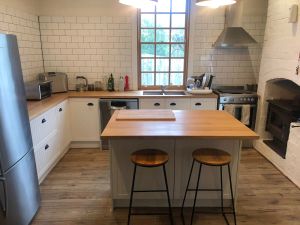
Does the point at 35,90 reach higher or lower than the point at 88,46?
lower

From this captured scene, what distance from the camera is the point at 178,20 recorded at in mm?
4262

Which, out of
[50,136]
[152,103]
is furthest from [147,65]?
[50,136]

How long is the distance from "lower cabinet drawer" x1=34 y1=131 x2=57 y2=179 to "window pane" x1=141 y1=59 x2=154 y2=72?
196cm

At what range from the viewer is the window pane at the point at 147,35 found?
4289 millimetres

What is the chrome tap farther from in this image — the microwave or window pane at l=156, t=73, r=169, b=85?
the microwave

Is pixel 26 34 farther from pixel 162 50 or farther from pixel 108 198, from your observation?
pixel 108 198

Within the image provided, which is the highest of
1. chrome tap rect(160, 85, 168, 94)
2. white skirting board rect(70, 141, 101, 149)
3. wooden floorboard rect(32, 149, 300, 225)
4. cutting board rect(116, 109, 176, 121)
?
chrome tap rect(160, 85, 168, 94)

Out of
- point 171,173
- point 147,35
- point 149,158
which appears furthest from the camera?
point 147,35

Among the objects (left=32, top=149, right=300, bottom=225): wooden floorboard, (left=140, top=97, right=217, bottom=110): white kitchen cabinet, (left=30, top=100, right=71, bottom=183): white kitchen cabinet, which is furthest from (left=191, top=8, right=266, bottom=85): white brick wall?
(left=30, top=100, right=71, bottom=183): white kitchen cabinet

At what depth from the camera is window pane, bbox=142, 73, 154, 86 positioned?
14.7 ft

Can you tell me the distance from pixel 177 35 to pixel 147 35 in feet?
1.76

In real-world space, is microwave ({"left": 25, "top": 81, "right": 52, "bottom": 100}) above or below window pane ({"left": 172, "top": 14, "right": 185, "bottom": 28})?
below

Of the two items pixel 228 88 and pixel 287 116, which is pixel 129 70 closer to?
pixel 228 88

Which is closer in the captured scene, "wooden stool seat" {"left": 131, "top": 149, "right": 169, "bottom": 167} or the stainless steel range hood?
"wooden stool seat" {"left": 131, "top": 149, "right": 169, "bottom": 167}
